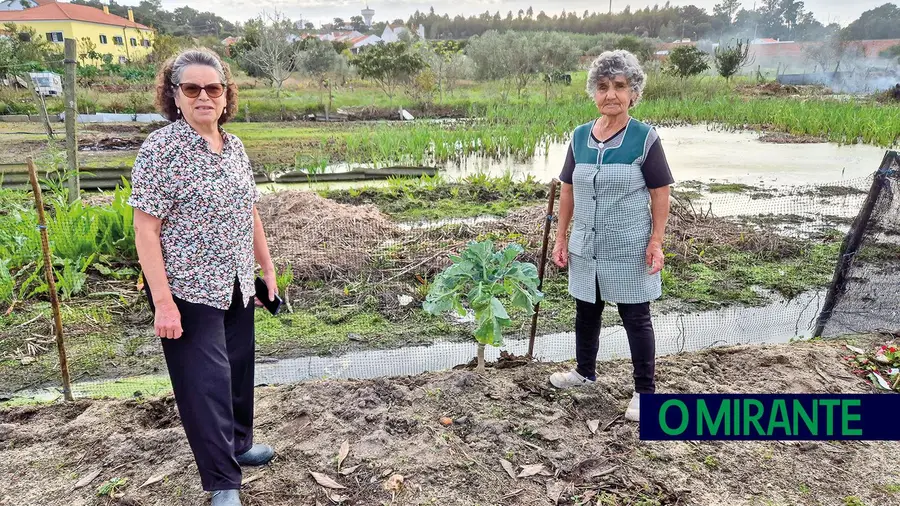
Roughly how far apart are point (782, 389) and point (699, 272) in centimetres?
192

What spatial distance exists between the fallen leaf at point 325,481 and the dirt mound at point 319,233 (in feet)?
7.60

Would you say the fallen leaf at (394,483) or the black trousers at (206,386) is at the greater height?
the black trousers at (206,386)

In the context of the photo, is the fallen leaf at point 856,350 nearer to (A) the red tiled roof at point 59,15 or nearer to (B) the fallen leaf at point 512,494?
(B) the fallen leaf at point 512,494

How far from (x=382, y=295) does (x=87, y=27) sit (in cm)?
4161

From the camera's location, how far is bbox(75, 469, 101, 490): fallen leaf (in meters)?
1.90

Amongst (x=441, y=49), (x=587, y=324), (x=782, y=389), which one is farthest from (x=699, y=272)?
(x=441, y=49)

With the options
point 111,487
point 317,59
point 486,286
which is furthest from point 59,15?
point 486,286

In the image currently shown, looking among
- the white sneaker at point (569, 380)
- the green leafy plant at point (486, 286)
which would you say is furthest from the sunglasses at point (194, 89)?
the white sneaker at point (569, 380)

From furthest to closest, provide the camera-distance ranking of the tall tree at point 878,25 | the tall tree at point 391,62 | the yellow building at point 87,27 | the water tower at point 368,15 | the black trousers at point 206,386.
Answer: the water tower at point 368,15 < the tall tree at point 878,25 < the yellow building at point 87,27 < the tall tree at point 391,62 < the black trousers at point 206,386

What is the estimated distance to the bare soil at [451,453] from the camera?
72.7 inches

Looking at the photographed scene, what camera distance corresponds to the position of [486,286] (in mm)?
2340

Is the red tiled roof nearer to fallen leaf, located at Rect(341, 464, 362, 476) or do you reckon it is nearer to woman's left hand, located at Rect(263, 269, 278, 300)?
woman's left hand, located at Rect(263, 269, 278, 300)

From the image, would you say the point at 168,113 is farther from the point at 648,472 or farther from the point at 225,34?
the point at 225,34

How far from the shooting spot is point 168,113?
5.49ft
